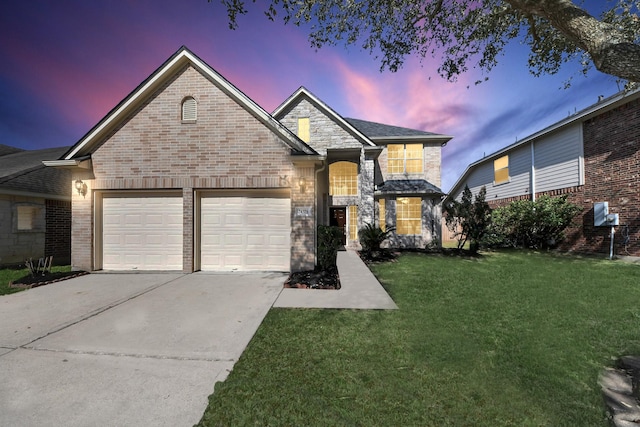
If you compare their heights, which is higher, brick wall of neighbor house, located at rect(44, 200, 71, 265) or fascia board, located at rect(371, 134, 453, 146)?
fascia board, located at rect(371, 134, 453, 146)

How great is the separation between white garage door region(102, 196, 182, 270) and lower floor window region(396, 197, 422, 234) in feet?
36.5

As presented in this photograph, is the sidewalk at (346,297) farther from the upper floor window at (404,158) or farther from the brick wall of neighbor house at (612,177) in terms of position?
the brick wall of neighbor house at (612,177)

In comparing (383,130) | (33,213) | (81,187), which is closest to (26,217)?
(33,213)

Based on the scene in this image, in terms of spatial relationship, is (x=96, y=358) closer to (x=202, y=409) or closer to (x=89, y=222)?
(x=202, y=409)

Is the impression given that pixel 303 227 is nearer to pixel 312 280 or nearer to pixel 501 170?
pixel 312 280

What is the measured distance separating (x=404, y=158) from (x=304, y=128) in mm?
6525

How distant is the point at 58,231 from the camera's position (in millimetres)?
10414

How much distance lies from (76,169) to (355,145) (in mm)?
11355

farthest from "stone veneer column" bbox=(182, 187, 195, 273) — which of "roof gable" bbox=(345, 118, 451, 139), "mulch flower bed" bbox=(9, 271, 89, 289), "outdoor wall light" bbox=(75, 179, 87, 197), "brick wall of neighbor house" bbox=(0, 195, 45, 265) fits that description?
"roof gable" bbox=(345, 118, 451, 139)

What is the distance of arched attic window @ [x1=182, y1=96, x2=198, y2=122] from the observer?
7.84m

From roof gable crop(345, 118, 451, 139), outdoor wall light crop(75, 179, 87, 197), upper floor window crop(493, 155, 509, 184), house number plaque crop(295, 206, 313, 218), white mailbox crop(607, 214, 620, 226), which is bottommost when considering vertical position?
white mailbox crop(607, 214, 620, 226)

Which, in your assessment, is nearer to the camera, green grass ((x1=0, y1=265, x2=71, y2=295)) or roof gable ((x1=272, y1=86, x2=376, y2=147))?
green grass ((x1=0, y1=265, x2=71, y2=295))

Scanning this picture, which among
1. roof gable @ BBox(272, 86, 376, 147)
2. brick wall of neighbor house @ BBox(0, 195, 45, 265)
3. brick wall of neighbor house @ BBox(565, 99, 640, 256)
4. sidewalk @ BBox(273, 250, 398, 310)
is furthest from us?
roof gable @ BBox(272, 86, 376, 147)

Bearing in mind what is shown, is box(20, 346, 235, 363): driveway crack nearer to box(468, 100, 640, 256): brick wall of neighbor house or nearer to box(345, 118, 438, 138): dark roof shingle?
box(345, 118, 438, 138): dark roof shingle
